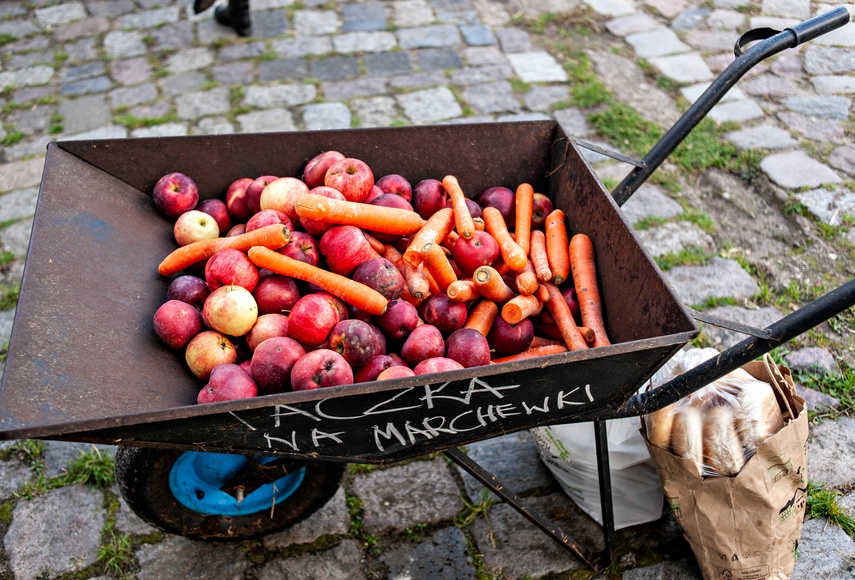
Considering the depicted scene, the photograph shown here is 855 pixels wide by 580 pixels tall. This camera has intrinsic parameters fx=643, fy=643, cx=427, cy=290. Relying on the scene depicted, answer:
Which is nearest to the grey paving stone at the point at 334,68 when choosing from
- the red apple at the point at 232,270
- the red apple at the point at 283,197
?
the red apple at the point at 283,197

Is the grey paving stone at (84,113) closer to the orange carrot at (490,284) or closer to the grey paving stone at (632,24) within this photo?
the orange carrot at (490,284)

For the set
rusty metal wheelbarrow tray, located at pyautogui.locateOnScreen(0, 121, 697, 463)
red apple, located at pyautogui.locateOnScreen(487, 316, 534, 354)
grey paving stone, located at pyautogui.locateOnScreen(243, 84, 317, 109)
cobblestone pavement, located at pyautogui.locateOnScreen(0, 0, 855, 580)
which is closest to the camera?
rusty metal wheelbarrow tray, located at pyautogui.locateOnScreen(0, 121, 697, 463)

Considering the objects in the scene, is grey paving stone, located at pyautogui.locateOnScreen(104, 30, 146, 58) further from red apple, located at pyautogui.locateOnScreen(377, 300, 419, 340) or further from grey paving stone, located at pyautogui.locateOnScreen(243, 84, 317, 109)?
red apple, located at pyautogui.locateOnScreen(377, 300, 419, 340)

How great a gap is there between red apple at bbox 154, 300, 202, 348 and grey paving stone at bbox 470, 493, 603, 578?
1394 mm

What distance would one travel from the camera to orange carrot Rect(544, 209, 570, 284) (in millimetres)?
2521

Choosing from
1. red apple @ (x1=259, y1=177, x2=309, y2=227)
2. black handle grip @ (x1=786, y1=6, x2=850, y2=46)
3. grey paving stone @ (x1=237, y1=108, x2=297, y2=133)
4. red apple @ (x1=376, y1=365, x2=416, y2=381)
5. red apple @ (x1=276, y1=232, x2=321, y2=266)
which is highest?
black handle grip @ (x1=786, y1=6, x2=850, y2=46)

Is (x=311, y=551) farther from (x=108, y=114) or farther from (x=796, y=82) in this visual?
(x=796, y=82)

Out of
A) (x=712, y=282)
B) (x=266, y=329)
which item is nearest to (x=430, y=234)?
(x=266, y=329)

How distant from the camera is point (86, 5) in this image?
621cm

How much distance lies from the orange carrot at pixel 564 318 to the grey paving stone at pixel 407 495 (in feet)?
3.06

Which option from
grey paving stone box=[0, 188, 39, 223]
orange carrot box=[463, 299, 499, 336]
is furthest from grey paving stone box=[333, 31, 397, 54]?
orange carrot box=[463, 299, 499, 336]

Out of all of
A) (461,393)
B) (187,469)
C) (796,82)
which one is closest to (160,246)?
(187,469)

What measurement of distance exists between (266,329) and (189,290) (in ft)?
1.10

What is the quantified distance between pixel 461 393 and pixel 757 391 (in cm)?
116
